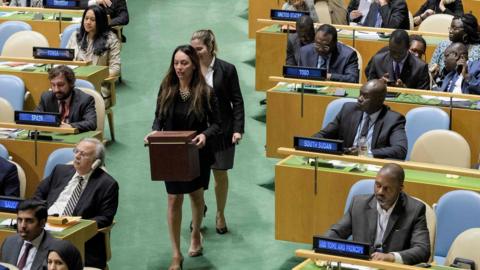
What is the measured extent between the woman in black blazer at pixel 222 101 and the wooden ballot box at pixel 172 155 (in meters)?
0.86

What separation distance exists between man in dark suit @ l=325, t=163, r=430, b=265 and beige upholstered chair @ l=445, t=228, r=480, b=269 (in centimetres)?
16

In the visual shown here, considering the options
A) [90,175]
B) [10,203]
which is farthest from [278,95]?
[10,203]

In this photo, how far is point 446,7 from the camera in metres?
12.7

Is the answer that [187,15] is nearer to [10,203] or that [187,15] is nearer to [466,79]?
[466,79]

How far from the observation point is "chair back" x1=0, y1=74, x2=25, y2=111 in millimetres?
9942

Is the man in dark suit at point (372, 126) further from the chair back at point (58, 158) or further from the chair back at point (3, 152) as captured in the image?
the chair back at point (3, 152)

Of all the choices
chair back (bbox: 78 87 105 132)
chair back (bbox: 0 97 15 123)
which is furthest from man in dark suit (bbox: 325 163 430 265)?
chair back (bbox: 0 97 15 123)

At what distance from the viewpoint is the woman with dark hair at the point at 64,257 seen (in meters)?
6.60

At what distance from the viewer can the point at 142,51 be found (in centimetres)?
1399

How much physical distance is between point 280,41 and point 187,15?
164 inches

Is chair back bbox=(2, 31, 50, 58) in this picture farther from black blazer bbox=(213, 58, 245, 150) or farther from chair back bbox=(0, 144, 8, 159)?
black blazer bbox=(213, 58, 245, 150)

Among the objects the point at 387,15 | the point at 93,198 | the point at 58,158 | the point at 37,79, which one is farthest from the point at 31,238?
the point at 387,15

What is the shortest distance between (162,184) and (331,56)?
1923mm

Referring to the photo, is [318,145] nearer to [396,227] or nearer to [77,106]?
[396,227]
